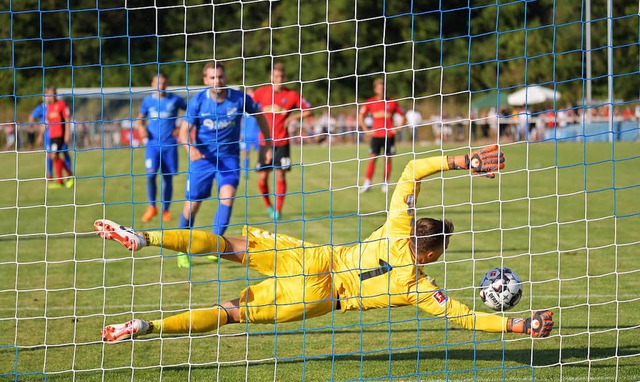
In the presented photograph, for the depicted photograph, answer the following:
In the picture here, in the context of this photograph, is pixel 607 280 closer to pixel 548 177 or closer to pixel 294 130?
pixel 548 177

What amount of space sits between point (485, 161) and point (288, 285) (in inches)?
51.9

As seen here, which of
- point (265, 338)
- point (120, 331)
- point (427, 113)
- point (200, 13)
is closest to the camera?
point (120, 331)

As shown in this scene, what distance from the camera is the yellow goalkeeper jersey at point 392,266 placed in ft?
16.4

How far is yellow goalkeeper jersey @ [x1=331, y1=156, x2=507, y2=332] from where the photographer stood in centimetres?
499

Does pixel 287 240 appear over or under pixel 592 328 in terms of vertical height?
A: over

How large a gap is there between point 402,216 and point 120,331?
1708 millimetres

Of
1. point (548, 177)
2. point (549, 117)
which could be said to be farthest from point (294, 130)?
point (548, 177)

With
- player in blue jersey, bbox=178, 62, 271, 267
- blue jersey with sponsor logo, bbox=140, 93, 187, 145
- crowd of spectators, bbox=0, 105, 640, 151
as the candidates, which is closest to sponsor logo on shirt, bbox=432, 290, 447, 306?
player in blue jersey, bbox=178, 62, 271, 267

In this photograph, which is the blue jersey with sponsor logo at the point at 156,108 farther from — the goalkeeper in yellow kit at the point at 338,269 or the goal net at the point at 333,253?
the goalkeeper in yellow kit at the point at 338,269

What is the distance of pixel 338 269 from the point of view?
5.23 metres

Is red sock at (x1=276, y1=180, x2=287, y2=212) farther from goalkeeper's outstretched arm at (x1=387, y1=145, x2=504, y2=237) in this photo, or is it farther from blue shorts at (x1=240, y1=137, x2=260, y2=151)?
goalkeeper's outstretched arm at (x1=387, y1=145, x2=504, y2=237)

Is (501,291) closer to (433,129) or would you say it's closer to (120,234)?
(120,234)

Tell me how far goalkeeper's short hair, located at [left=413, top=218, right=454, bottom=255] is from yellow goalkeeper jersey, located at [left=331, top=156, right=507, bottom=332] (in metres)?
0.08

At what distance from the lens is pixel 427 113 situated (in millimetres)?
36750
